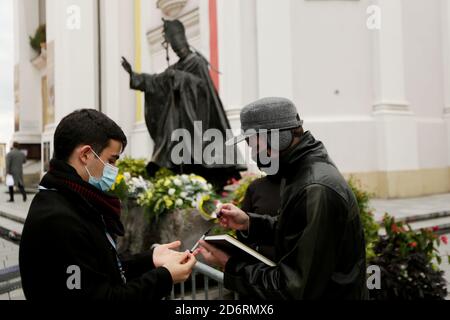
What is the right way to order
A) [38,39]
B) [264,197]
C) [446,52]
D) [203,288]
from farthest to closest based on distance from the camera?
[38,39] < [446,52] < [203,288] < [264,197]

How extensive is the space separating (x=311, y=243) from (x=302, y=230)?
2.6 inches

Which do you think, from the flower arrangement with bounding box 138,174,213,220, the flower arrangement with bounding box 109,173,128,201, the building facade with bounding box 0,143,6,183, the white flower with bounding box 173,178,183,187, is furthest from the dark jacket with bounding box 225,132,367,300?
the building facade with bounding box 0,143,6,183

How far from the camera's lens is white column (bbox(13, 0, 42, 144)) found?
1953cm

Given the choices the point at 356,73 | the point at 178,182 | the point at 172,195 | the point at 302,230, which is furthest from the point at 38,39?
the point at 302,230

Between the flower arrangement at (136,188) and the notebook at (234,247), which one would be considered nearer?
the notebook at (234,247)

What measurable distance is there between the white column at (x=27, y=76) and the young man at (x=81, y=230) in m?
19.8

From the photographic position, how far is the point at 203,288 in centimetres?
398

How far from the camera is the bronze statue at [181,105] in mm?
5668

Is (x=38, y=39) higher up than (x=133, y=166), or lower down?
higher up

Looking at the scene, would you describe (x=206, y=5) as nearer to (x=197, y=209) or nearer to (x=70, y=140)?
(x=197, y=209)

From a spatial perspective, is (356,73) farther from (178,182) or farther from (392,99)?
(178,182)

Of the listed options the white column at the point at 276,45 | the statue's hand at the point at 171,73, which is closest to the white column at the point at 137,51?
the white column at the point at 276,45

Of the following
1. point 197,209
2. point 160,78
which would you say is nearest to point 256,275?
point 197,209

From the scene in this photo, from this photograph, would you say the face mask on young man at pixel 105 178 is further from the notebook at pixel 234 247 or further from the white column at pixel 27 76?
the white column at pixel 27 76
